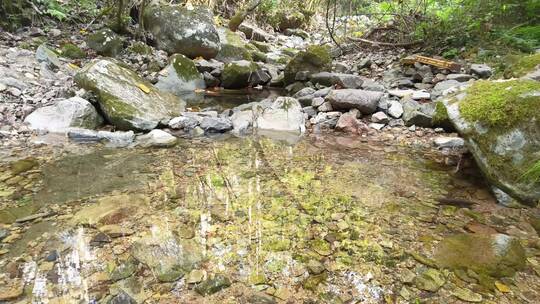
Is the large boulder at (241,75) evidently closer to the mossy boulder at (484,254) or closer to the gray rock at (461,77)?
the gray rock at (461,77)

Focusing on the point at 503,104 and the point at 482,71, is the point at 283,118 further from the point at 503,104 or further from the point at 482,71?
the point at 482,71

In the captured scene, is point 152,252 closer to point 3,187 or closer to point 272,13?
point 3,187

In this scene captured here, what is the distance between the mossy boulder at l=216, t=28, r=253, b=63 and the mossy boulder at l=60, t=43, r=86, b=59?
2893 millimetres

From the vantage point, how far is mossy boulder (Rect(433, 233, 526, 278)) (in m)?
1.95

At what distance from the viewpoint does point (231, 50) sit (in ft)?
27.8

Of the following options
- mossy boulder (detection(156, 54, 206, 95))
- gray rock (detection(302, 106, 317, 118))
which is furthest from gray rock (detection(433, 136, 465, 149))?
mossy boulder (detection(156, 54, 206, 95))

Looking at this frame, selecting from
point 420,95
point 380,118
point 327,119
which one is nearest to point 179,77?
point 327,119

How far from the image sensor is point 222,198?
2.79 metres

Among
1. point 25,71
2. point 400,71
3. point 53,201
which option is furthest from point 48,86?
point 400,71

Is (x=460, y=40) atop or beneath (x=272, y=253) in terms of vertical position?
atop

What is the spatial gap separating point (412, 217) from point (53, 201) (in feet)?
8.35

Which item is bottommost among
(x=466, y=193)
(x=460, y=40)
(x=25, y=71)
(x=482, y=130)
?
(x=466, y=193)

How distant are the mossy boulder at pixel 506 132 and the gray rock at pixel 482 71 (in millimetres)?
2653

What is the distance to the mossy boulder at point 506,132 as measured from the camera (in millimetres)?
2537
